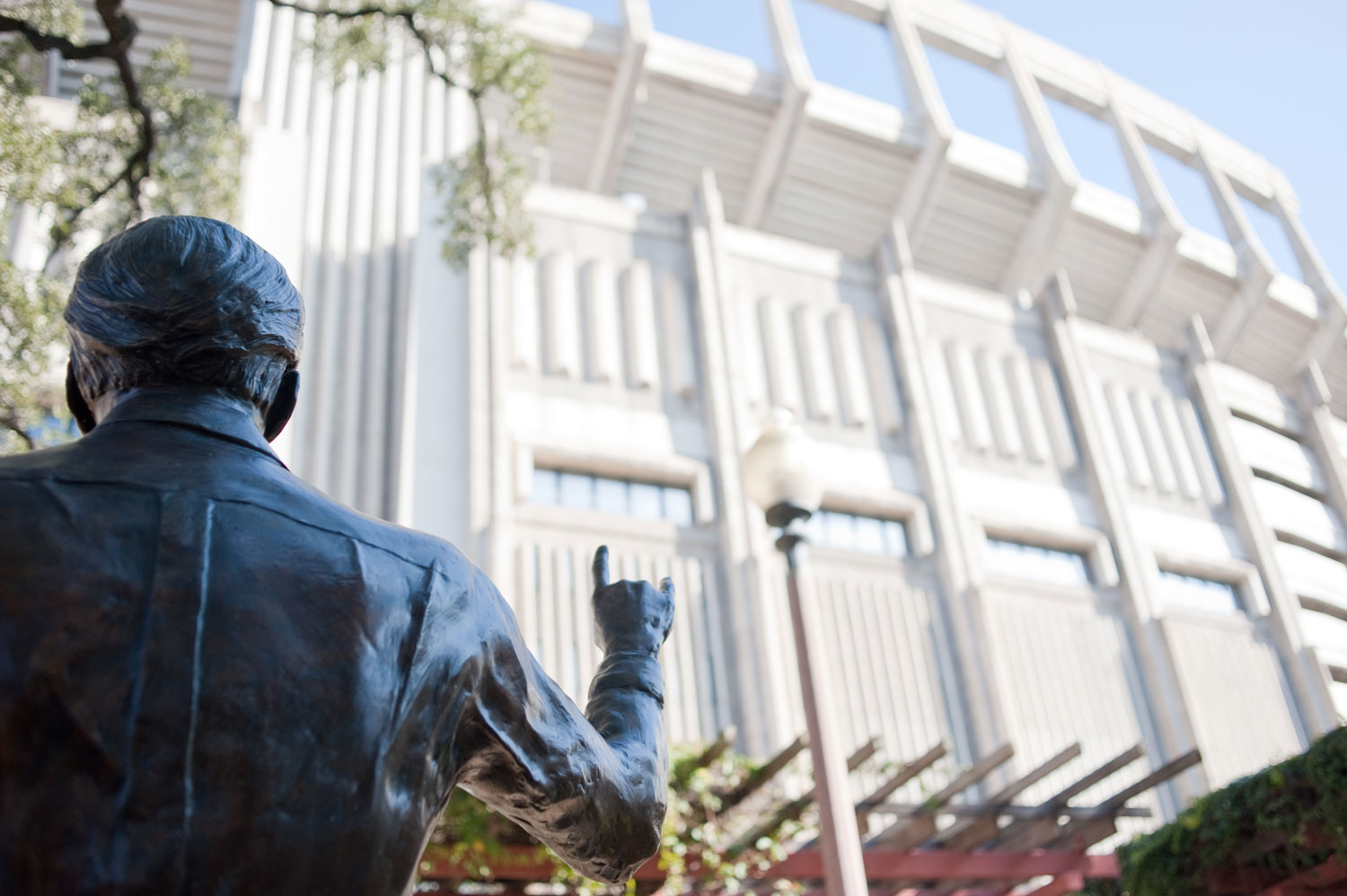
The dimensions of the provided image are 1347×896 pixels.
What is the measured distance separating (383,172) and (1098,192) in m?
14.3

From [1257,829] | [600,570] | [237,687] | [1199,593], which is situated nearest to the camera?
[237,687]

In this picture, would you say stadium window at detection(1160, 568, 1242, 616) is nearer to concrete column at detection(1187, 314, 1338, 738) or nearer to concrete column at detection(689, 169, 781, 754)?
concrete column at detection(1187, 314, 1338, 738)

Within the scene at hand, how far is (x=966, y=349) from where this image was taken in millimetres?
20562

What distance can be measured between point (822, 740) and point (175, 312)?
180 inches

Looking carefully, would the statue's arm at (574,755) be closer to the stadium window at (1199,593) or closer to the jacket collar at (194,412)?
the jacket collar at (194,412)

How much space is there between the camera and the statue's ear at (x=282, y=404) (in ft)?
4.73

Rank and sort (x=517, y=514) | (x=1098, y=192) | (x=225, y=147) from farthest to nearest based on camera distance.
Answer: (x=1098, y=192) → (x=517, y=514) → (x=225, y=147)

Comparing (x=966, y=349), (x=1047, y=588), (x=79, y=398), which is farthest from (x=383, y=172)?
(x=79, y=398)

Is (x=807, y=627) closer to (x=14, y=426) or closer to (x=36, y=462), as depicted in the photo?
(x=36, y=462)

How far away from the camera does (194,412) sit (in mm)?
1310

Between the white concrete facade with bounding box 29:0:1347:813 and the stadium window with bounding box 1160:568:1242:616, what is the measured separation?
0.70ft

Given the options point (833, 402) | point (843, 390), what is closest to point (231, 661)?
point (833, 402)

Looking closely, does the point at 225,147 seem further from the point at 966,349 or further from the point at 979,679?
the point at 966,349

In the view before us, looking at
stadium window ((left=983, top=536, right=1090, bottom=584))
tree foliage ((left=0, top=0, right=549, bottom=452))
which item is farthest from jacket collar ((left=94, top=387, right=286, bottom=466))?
stadium window ((left=983, top=536, right=1090, bottom=584))
